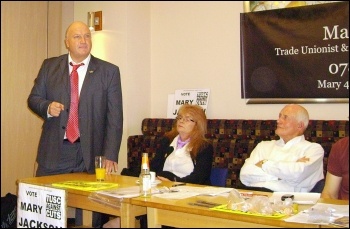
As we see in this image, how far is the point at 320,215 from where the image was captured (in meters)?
1.77

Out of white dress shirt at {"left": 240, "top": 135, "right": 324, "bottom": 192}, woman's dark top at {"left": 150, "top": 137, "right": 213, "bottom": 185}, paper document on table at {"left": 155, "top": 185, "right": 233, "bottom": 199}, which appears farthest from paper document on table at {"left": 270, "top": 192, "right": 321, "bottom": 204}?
woman's dark top at {"left": 150, "top": 137, "right": 213, "bottom": 185}

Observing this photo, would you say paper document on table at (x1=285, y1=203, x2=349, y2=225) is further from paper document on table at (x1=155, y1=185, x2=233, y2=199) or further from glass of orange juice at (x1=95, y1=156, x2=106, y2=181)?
glass of orange juice at (x1=95, y1=156, x2=106, y2=181)

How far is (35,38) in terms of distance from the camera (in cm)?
509

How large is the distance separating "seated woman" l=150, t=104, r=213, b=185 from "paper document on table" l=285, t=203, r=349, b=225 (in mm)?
1443

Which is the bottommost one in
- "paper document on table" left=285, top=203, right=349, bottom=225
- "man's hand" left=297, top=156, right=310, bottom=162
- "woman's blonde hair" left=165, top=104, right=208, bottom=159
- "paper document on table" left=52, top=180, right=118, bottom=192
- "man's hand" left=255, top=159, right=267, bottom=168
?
"paper document on table" left=285, top=203, right=349, bottom=225

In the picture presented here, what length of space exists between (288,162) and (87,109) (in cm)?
130

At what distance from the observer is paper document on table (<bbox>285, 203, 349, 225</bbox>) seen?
1.74 metres

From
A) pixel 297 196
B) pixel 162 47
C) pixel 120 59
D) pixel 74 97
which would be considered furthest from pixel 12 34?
pixel 297 196

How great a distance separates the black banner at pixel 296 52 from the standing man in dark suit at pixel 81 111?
4.81ft

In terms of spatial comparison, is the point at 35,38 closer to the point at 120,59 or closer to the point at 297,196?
the point at 120,59

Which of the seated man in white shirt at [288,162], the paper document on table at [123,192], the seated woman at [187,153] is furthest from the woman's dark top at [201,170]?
the paper document on table at [123,192]

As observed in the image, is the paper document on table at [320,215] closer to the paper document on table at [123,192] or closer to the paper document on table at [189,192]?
the paper document on table at [189,192]

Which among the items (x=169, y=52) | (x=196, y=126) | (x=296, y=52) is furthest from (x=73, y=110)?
(x=169, y=52)

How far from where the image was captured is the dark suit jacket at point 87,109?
9.70 ft
